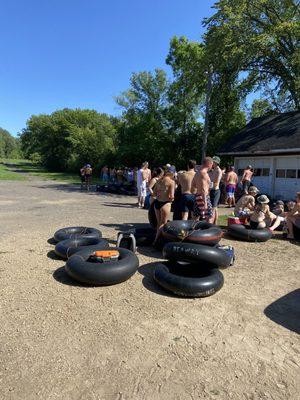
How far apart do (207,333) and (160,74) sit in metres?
35.2

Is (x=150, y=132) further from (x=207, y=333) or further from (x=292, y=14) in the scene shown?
(x=207, y=333)

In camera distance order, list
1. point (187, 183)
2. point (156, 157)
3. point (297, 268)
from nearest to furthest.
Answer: point (297, 268), point (187, 183), point (156, 157)

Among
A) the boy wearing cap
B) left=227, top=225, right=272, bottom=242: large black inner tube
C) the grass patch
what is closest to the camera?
left=227, top=225, right=272, bottom=242: large black inner tube

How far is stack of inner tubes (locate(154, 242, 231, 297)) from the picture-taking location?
5.10 meters

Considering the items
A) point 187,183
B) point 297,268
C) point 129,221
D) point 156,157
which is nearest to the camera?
point 297,268

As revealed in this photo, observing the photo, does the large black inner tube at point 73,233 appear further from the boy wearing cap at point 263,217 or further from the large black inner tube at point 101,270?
the boy wearing cap at point 263,217

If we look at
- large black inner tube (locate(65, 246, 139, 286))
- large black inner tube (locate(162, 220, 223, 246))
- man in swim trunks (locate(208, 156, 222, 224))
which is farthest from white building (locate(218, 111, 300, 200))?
large black inner tube (locate(65, 246, 139, 286))

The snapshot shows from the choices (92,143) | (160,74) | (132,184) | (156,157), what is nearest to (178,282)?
(132,184)

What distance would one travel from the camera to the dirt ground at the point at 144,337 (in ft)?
10.5

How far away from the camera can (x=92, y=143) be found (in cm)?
4650

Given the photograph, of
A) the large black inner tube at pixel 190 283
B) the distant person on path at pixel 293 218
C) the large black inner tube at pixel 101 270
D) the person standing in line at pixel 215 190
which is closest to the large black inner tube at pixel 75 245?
the large black inner tube at pixel 101 270

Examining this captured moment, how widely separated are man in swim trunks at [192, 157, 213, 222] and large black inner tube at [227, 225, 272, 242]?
830 mm

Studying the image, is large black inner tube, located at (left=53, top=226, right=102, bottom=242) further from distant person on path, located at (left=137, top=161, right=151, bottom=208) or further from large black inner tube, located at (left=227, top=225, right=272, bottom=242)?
distant person on path, located at (left=137, top=161, right=151, bottom=208)

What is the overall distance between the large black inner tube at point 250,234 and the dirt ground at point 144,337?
1.99 m
